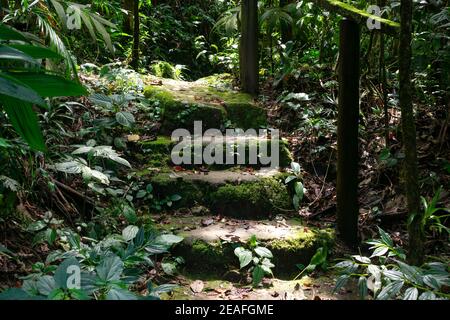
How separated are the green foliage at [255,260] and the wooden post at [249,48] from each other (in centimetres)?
250

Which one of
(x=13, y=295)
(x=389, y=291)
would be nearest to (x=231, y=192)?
(x=389, y=291)

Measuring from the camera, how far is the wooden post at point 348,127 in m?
3.15

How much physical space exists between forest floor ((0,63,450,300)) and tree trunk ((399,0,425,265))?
0.54 metres

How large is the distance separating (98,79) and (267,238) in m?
2.62

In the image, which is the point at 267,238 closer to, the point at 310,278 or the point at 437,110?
the point at 310,278

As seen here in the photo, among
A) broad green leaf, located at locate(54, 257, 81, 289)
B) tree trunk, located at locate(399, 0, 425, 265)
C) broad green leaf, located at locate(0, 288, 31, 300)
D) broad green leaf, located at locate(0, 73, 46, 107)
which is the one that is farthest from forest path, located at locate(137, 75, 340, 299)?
broad green leaf, located at locate(0, 73, 46, 107)

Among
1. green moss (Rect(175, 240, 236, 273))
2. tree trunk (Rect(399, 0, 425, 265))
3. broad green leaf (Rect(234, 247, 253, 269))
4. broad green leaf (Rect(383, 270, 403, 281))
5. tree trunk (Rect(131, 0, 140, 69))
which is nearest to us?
broad green leaf (Rect(383, 270, 403, 281))

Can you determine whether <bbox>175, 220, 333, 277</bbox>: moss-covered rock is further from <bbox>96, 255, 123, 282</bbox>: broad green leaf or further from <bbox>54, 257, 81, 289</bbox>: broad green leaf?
<bbox>54, 257, 81, 289</bbox>: broad green leaf

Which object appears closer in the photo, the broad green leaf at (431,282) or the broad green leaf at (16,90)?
the broad green leaf at (16,90)

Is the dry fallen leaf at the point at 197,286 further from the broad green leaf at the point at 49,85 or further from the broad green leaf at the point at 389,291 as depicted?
the broad green leaf at the point at 49,85

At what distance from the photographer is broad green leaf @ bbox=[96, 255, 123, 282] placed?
1534 mm

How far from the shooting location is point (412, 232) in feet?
8.11

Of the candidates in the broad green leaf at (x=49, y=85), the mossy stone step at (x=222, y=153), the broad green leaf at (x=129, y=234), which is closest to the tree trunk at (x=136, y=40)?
the mossy stone step at (x=222, y=153)

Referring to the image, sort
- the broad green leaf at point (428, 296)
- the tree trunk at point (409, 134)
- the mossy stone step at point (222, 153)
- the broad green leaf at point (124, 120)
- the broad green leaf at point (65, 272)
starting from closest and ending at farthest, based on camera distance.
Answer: the broad green leaf at point (65, 272)
the broad green leaf at point (428, 296)
the tree trunk at point (409, 134)
the broad green leaf at point (124, 120)
the mossy stone step at point (222, 153)
